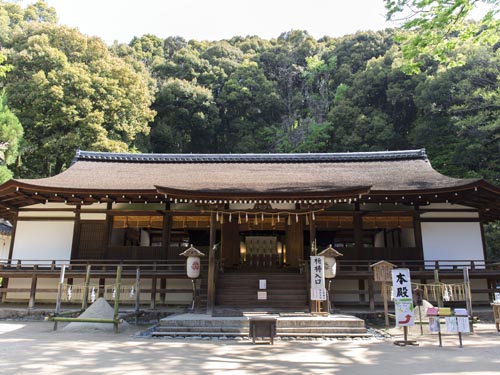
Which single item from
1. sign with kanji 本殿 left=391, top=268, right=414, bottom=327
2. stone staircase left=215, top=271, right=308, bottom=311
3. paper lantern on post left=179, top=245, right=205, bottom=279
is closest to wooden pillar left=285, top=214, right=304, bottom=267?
stone staircase left=215, top=271, right=308, bottom=311

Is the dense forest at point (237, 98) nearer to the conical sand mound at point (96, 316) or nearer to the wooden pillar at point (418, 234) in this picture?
the wooden pillar at point (418, 234)

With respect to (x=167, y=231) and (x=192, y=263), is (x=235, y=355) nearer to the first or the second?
(x=192, y=263)

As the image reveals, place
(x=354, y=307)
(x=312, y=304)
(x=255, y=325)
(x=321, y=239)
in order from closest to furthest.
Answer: (x=255, y=325) → (x=312, y=304) → (x=354, y=307) → (x=321, y=239)

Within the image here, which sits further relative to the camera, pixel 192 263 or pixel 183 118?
pixel 183 118

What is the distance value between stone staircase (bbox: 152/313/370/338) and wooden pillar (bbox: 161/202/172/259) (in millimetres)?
4439

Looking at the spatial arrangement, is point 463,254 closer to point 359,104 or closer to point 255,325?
point 255,325

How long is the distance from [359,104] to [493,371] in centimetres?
3234

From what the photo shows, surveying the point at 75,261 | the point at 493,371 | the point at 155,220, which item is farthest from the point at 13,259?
the point at 493,371

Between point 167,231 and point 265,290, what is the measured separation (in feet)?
14.5

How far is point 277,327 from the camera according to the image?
933 cm

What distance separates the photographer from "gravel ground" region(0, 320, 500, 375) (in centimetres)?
586

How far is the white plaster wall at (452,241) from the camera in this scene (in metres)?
13.4

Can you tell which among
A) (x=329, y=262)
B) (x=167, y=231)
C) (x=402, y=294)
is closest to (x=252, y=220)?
(x=167, y=231)

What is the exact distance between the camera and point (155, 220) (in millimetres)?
14172
